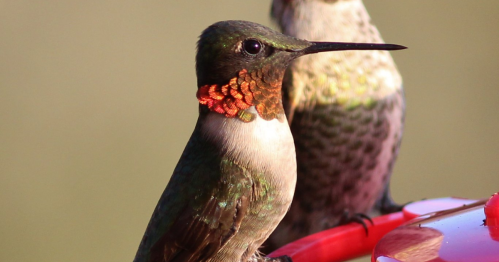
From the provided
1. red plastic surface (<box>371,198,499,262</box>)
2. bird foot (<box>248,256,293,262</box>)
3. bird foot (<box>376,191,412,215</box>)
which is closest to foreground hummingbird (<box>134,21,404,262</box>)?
bird foot (<box>248,256,293,262</box>)

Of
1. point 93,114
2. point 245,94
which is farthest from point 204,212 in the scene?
point 93,114

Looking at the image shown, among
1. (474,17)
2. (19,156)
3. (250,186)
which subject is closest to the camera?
(250,186)

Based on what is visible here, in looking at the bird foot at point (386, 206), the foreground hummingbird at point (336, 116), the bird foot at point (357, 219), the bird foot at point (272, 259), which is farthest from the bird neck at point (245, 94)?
the bird foot at point (386, 206)

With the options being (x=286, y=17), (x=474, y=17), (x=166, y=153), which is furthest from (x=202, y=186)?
(x=474, y=17)

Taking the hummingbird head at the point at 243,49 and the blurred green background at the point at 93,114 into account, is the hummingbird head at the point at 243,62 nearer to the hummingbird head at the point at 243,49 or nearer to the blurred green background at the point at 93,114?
the hummingbird head at the point at 243,49

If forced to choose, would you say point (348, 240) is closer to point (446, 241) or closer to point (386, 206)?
point (446, 241)

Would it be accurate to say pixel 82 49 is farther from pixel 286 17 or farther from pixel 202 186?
pixel 202 186

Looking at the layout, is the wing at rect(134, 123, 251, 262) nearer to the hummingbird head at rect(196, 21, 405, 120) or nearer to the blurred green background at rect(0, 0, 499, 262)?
the hummingbird head at rect(196, 21, 405, 120)

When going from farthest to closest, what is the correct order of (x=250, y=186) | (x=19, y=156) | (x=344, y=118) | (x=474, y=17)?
(x=474, y=17) → (x=19, y=156) → (x=344, y=118) → (x=250, y=186)
